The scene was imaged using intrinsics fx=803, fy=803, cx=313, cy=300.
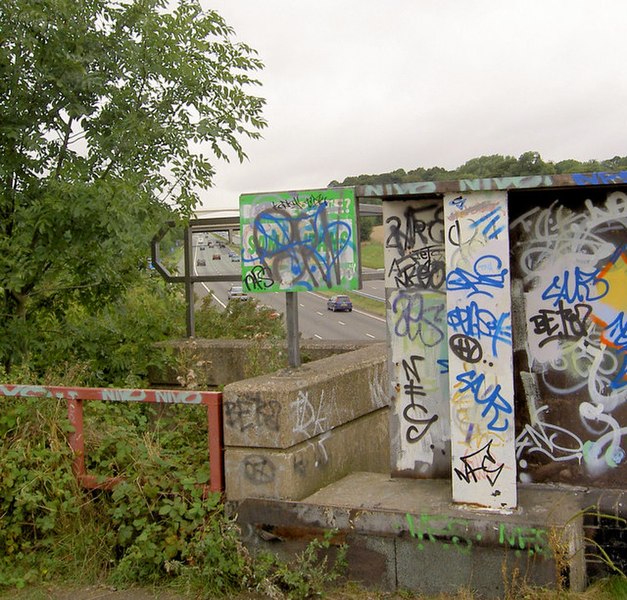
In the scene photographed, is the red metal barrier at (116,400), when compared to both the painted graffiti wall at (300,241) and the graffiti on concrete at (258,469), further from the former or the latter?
the painted graffiti wall at (300,241)

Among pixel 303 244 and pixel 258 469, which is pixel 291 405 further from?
pixel 303 244

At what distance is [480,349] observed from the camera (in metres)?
4.75

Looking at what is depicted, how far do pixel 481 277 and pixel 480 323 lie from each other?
27 centimetres

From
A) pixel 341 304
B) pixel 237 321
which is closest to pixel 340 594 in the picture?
pixel 237 321

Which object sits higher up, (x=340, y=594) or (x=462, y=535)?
(x=462, y=535)

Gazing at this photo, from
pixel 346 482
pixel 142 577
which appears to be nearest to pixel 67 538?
pixel 142 577

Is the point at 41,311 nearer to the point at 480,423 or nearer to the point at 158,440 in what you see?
the point at 158,440

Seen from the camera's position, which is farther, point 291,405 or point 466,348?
point 291,405

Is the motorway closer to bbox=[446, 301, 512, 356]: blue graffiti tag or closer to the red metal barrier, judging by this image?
the red metal barrier

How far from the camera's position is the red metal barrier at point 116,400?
518 cm

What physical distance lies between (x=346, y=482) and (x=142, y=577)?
1478mm

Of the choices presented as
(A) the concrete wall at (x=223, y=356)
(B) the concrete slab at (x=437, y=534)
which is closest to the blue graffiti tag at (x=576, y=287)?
(B) the concrete slab at (x=437, y=534)

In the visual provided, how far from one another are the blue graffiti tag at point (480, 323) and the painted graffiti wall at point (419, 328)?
43 cm

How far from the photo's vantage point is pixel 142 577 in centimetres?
502
